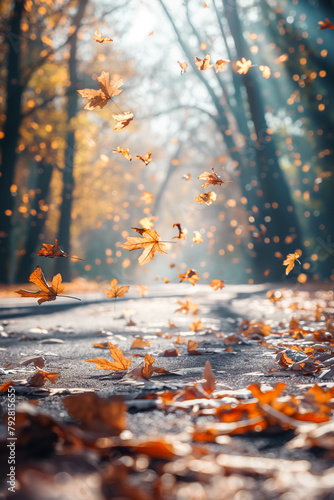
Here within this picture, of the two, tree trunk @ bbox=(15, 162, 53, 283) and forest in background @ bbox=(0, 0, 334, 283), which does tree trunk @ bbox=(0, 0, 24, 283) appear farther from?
tree trunk @ bbox=(15, 162, 53, 283)

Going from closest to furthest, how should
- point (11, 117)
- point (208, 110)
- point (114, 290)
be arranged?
1. point (114, 290)
2. point (11, 117)
3. point (208, 110)

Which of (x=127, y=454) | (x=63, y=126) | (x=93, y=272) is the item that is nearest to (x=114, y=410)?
(x=127, y=454)

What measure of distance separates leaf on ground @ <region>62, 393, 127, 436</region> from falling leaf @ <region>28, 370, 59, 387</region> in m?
0.84

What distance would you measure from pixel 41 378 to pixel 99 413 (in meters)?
1.02

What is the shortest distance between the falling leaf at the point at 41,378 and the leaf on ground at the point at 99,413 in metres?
0.84

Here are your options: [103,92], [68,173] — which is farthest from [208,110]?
[103,92]

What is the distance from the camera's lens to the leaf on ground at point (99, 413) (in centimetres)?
149

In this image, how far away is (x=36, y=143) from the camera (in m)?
16.4

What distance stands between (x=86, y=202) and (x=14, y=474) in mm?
23203

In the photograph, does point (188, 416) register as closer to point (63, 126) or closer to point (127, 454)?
point (127, 454)

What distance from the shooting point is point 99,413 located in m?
1.56

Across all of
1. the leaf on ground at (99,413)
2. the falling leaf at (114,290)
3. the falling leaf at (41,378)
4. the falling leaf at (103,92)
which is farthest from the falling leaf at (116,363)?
the falling leaf at (103,92)

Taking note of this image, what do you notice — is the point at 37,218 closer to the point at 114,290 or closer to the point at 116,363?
the point at 114,290

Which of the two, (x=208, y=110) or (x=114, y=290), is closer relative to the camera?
(x=114, y=290)
